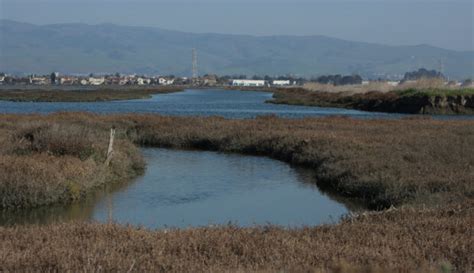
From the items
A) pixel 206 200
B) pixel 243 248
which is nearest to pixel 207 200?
pixel 206 200

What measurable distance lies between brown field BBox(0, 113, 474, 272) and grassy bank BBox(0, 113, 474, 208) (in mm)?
57

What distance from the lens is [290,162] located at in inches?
1115

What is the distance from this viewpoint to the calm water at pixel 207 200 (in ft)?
52.5

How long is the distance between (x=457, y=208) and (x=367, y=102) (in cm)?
6861

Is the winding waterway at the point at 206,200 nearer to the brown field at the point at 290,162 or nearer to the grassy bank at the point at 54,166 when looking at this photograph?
the grassy bank at the point at 54,166

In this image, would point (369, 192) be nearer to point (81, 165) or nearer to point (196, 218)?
point (196, 218)

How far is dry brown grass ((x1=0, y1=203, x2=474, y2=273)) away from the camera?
25.6 feet

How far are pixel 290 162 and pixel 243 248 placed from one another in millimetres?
19604

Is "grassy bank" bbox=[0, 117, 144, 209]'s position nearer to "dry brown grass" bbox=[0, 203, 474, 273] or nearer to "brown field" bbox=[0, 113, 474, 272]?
"brown field" bbox=[0, 113, 474, 272]

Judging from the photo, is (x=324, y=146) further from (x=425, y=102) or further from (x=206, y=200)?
(x=425, y=102)

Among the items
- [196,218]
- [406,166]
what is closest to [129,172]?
[196,218]

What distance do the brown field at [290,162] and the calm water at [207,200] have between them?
2.57 feet

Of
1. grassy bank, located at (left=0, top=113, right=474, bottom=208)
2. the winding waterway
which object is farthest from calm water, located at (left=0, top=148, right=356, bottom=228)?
grassy bank, located at (left=0, top=113, right=474, bottom=208)

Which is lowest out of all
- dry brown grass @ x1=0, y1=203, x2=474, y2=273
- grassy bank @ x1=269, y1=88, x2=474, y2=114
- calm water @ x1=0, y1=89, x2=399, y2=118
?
calm water @ x1=0, y1=89, x2=399, y2=118
